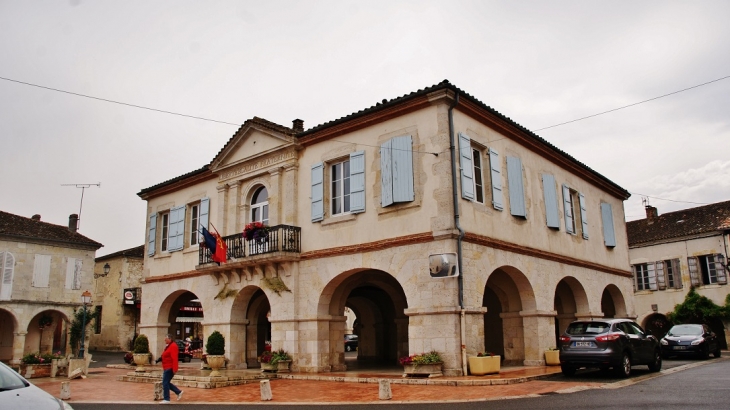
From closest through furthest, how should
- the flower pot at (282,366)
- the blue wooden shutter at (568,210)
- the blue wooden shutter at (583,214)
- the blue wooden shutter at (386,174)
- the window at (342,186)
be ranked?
1. the blue wooden shutter at (386,174)
2. the window at (342,186)
3. the flower pot at (282,366)
4. the blue wooden shutter at (568,210)
5. the blue wooden shutter at (583,214)

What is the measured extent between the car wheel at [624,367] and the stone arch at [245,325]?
10.4 m

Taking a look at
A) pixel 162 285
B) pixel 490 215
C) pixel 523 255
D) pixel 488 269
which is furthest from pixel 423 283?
pixel 162 285

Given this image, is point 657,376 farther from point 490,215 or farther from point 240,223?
point 240,223

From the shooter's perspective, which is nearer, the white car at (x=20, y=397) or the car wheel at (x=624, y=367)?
the white car at (x=20, y=397)

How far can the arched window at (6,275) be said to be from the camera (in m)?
29.9

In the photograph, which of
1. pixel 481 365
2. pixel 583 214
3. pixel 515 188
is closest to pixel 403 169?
pixel 515 188

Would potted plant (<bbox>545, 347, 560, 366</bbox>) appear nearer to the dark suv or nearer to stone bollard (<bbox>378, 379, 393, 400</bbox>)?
the dark suv

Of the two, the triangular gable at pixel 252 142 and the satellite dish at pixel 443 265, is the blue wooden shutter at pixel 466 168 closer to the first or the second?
the satellite dish at pixel 443 265

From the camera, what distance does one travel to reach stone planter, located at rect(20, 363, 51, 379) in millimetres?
20078

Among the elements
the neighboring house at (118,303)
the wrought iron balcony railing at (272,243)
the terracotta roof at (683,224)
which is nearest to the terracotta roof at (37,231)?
the neighboring house at (118,303)

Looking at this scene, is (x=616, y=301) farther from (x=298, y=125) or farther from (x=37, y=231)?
(x=37, y=231)

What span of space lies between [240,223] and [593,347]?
457 inches

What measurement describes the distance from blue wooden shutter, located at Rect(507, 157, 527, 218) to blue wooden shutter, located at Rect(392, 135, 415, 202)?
3543 mm

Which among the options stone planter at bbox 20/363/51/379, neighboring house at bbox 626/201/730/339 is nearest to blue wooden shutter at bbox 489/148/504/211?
stone planter at bbox 20/363/51/379
